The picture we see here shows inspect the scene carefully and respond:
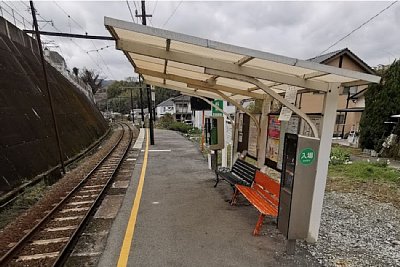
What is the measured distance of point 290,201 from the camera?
11.7ft

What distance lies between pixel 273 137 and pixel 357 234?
225 centimetres

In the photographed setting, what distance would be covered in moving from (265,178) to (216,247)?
5.72 ft

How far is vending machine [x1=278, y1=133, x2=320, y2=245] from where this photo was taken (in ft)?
11.5

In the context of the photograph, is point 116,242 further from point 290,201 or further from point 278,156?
point 278,156

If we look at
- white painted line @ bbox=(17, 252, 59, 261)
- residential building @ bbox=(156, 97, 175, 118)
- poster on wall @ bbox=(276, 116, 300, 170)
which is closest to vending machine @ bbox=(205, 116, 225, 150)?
poster on wall @ bbox=(276, 116, 300, 170)

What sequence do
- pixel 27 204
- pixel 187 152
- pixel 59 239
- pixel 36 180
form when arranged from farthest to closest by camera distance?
pixel 187 152 < pixel 36 180 < pixel 27 204 < pixel 59 239

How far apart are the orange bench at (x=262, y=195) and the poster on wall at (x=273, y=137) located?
512mm

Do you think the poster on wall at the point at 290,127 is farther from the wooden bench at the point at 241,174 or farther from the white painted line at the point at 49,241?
the white painted line at the point at 49,241

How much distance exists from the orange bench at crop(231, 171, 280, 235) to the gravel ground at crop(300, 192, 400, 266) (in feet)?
2.23

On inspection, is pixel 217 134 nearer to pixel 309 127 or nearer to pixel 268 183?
pixel 268 183

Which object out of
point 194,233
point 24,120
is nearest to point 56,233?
point 194,233

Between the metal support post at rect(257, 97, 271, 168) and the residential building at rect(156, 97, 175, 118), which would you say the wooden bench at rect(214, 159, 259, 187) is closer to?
the metal support post at rect(257, 97, 271, 168)

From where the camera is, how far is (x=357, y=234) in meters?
4.45

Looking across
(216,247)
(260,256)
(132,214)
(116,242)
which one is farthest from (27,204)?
(260,256)
